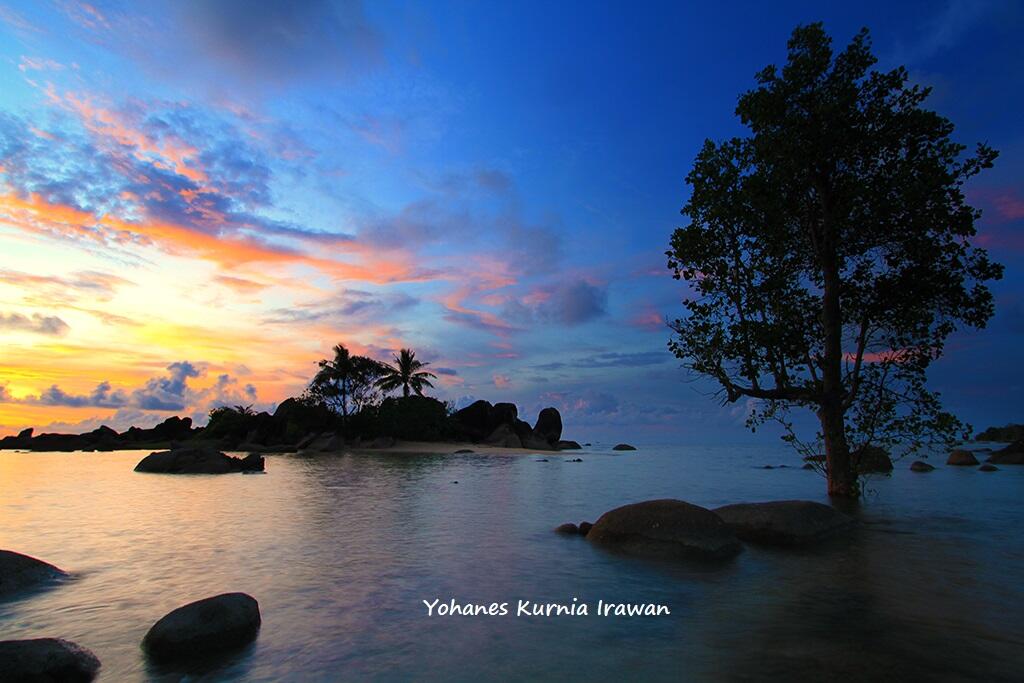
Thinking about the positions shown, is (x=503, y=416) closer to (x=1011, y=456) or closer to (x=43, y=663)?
(x=1011, y=456)

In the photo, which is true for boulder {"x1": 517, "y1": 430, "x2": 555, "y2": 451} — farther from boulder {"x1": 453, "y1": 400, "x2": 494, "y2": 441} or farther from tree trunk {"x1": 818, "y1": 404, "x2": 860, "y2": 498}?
tree trunk {"x1": 818, "y1": 404, "x2": 860, "y2": 498}

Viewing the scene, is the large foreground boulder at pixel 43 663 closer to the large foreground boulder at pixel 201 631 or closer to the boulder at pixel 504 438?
the large foreground boulder at pixel 201 631

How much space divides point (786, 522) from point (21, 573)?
1447cm

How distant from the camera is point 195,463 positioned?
116ft

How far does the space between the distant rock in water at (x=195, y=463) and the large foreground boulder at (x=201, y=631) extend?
32.1 metres

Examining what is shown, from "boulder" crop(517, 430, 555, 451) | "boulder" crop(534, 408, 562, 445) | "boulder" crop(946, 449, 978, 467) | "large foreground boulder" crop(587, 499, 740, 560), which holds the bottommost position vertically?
"large foreground boulder" crop(587, 499, 740, 560)

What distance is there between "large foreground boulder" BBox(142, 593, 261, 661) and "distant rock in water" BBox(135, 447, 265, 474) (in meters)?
32.1

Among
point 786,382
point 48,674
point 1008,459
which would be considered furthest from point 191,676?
point 1008,459

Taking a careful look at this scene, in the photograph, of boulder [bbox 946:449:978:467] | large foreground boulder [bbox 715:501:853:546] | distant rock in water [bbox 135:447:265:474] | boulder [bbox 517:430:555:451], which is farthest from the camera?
boulder [bbox 517:430:555:451]

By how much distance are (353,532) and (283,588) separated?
5.11 m

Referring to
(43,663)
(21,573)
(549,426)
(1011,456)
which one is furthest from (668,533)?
(549,426)

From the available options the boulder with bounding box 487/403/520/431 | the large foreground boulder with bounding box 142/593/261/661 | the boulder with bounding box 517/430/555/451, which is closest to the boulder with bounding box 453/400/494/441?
the boulder with bounding box 487/403/520/431

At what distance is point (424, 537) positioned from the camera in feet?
43.0

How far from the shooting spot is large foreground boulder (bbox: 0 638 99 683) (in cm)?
510
